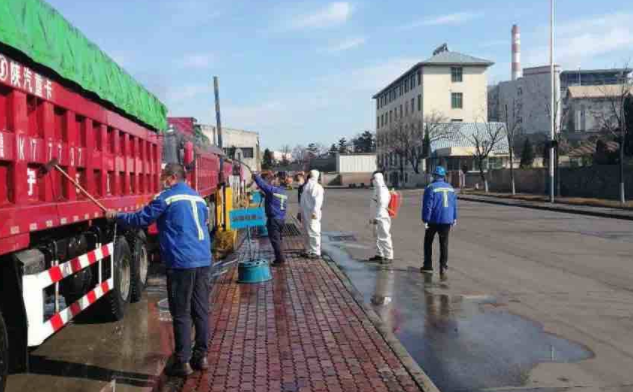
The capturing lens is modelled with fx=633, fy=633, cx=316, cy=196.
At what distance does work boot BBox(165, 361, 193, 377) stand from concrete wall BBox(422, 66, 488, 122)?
78.2 metres

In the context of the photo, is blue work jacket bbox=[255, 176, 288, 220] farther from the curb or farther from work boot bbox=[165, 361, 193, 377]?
the curb

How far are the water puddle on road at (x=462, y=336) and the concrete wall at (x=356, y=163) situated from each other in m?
77.6

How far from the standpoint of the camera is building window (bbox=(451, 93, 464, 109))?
8300cm

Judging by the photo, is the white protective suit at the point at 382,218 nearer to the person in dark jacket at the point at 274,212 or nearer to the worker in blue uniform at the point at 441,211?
the worker in blue uniform at the point at 441,211

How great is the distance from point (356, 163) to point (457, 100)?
52.4 feet

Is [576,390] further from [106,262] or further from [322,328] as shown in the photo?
[106,262]

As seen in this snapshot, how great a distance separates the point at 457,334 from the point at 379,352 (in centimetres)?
137

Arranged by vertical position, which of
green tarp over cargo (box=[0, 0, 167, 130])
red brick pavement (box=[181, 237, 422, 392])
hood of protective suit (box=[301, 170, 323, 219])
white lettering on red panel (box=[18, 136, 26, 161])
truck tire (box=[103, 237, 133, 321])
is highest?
green tarp over cargo (box=[0, 0, 167, 130])

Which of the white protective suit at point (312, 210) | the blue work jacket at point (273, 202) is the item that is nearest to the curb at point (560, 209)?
the white protective suit at point (312, 210)

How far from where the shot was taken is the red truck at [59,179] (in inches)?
186

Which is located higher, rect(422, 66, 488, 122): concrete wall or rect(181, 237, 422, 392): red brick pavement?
rect(422, 66, 488, 122): concrete wall

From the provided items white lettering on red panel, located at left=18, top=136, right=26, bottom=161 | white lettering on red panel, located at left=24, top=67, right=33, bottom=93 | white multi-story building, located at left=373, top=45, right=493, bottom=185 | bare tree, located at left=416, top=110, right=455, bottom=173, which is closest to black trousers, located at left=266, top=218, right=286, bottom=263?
white lettering on red panel, located at left=24, top=67, right=33, bottom=93

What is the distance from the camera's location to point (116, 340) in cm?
677

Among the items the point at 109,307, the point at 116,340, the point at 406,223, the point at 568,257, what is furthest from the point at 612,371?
the point at 406,223
